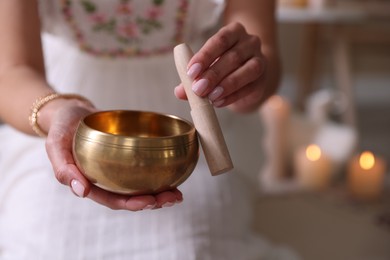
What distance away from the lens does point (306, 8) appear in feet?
8.23

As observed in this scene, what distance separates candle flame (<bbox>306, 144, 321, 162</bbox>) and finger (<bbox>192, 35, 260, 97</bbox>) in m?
1.24

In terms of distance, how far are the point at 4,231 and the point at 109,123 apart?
1.20ft

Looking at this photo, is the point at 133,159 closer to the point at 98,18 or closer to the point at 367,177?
the point at 98,18

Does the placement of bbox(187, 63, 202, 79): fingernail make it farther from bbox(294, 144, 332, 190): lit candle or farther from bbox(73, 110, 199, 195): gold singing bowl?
bbox(294, 144, 332, 190): lit candle

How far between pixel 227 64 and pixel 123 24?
412 millimetres

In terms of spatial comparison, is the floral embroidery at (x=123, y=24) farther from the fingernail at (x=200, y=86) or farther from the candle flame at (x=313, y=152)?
the candle flame at (x=313, y=152)

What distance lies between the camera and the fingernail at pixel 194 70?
2.12 feet

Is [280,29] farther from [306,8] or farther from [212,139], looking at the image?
[212,139]

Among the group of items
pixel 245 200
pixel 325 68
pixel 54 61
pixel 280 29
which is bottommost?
pixel 325 68

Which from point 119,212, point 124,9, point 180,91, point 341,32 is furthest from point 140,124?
point 341,32

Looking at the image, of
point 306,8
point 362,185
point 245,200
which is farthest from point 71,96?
point 306,8

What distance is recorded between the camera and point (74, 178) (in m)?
0.62

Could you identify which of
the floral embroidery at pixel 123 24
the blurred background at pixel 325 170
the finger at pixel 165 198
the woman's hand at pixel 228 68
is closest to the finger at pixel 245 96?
the woman's hand at pixel 228 68

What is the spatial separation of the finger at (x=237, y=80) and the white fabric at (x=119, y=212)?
266 mm
